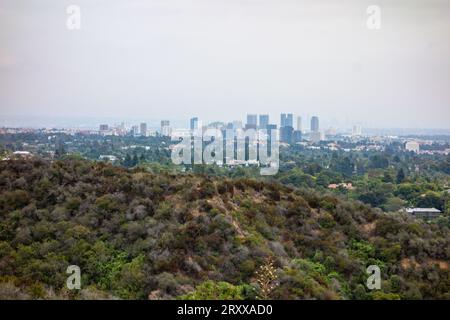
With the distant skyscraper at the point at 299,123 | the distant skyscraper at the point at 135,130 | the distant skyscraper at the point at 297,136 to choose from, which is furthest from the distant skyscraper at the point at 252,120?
the distant skyscraper at the point at 135,130

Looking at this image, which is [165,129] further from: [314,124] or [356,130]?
[356,130]

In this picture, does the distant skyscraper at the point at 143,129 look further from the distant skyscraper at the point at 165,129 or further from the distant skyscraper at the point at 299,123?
the distant skyscraper at the point at 299,123

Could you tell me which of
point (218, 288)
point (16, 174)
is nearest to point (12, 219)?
point (16, 174)

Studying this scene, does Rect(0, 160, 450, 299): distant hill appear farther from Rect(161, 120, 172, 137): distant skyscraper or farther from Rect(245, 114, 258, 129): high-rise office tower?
Rect(161, 120, 172, 137): distant skyscraper

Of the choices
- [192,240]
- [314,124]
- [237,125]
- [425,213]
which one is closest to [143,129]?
[237,125]

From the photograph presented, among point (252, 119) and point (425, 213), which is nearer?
point (425, 213)

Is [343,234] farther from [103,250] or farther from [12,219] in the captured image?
[12,219]

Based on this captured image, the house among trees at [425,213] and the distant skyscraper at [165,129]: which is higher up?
the distant skyscraper at [165,129]
